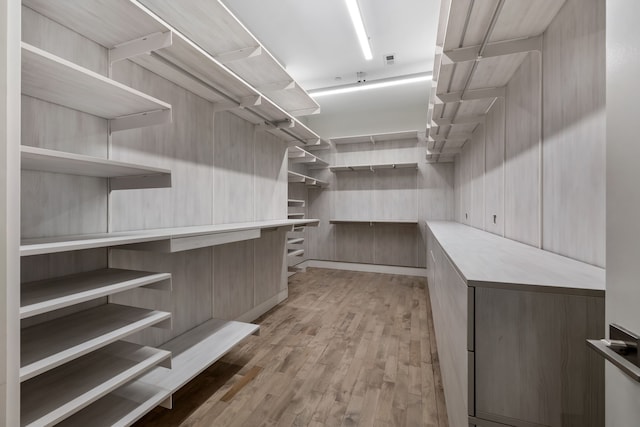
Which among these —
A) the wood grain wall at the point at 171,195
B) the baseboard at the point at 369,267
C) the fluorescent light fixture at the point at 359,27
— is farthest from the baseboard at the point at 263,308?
the fluorescent light fixture at the point at 359,27

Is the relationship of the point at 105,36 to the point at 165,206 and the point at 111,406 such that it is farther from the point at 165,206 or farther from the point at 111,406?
the point at 111,406

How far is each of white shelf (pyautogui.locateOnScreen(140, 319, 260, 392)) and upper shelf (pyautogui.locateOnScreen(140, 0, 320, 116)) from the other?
2117 millimetres

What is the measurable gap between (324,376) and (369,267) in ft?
11.3

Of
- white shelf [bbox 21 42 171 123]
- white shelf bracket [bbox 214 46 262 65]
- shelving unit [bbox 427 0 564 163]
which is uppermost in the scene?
white shelf bracket [bbox 214 46 262 65]

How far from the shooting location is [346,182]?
17.9ft

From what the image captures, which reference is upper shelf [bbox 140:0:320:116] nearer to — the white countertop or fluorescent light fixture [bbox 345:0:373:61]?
fluorescent light fixture [bbox 345:0:373:61]

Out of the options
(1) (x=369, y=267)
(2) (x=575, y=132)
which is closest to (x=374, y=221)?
(1) (x=369, y=267)

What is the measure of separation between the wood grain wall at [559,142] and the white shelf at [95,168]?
6.17 ft

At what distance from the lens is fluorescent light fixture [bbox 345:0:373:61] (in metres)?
2.50

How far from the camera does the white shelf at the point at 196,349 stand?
1.52 meters

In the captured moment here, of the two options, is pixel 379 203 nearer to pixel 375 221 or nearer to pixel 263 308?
pixel 375 221

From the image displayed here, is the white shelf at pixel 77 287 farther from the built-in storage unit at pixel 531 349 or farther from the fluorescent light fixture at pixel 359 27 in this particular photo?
the fluorescent light fixture at pixel 359 27

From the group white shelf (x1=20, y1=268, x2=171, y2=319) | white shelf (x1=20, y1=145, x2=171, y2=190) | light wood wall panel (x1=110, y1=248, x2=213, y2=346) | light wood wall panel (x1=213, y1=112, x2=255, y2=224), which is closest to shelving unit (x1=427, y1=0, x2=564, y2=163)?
white shelf (x1=20, y1=145, x2=171, y2=190)

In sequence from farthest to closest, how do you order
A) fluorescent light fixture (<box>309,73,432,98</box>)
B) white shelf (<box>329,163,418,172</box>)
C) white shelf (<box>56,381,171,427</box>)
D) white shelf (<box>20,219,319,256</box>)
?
white shelf (<box>329,163,418,172</box>), fluorescent light fixture (<box>309,73,432,98</box>), white shelf (<box>56,381,171,427</box>), white shelf (<box>20,219,319,256</box>)
